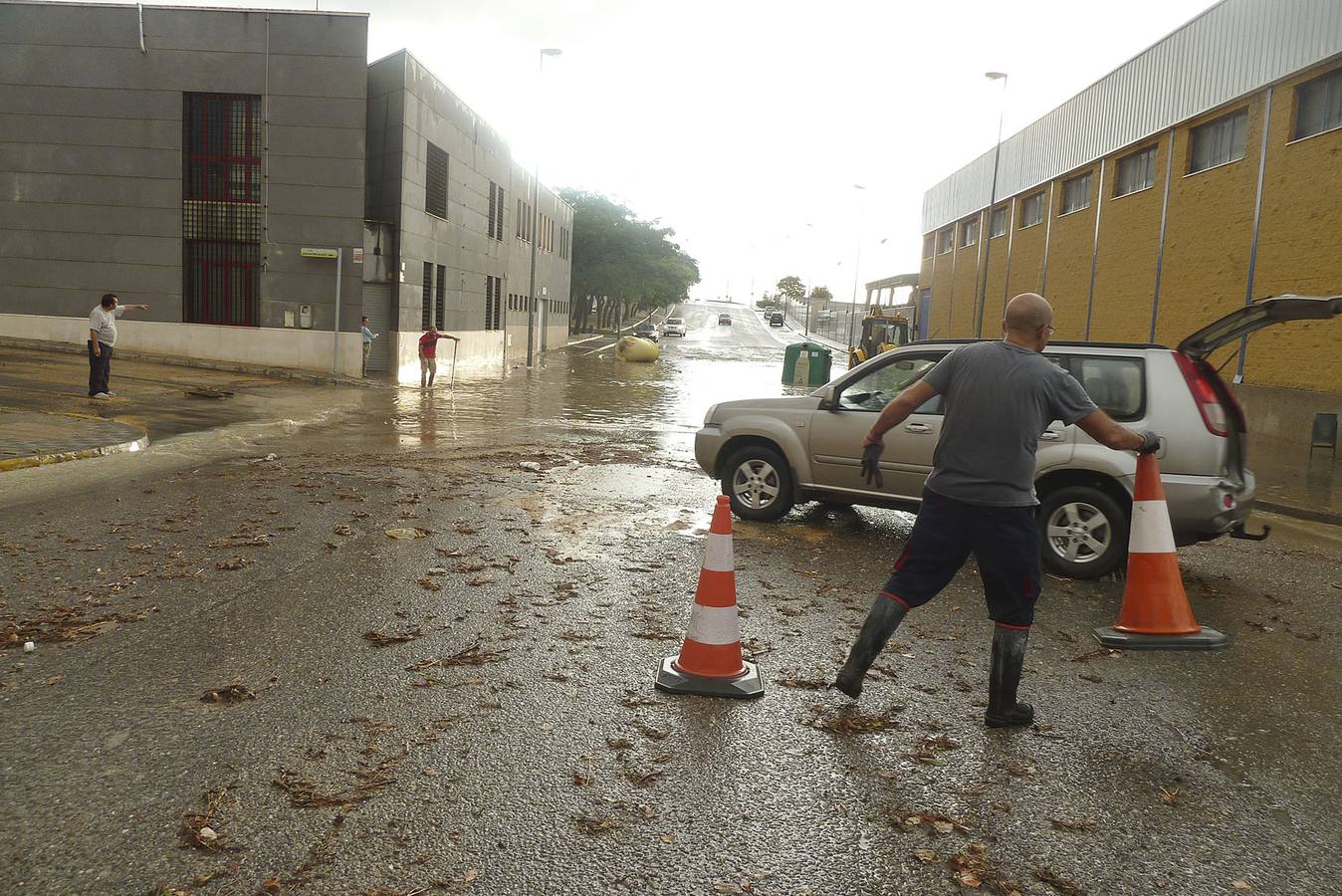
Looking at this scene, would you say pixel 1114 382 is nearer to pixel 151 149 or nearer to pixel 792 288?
pixel 151 149

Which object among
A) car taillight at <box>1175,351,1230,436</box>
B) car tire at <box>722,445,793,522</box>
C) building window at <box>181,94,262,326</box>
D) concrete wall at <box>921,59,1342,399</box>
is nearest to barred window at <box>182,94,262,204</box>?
building window at <box>181,94,262,326</box>

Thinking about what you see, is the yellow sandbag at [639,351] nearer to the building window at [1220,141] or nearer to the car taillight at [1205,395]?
the building window at [1220,141]

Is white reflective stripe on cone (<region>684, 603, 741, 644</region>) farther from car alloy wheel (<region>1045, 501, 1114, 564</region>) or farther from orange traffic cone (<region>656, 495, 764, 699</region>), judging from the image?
car alloy wheel (<region>1045, 501, 1114, 564</region>)

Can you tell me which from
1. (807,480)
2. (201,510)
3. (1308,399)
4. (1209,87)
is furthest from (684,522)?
(1209,87)

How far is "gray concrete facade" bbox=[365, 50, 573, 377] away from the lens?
29.4 metres

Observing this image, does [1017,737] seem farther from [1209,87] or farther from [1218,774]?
[1209,87]

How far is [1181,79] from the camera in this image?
25266 mm

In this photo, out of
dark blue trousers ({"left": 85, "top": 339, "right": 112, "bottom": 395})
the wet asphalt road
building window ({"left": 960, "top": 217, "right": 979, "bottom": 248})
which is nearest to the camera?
the wet asphalt road

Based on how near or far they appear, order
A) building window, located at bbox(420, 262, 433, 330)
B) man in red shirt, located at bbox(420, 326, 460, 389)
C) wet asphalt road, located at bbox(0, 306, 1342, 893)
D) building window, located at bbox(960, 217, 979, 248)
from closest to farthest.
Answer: wet asphalt road, located at bbox(0, 306, 1342, 893)
man in red shirt, located at bbox(420, 326, 460, 389)
building window, located at bbox(420, 262, 433, 330)
building window, located at bbox(960, 217, 979, 248)

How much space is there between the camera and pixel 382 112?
29703mm

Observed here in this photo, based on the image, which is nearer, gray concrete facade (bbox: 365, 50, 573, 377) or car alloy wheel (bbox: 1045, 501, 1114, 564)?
car alloy wheel (bbox: 1045, 501, 1114, 564)

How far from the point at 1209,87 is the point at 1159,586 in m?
22.2

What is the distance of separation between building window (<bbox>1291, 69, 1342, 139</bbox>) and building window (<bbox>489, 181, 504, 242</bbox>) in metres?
28.5

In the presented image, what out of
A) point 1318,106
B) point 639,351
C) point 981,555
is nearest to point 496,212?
point 639,351
